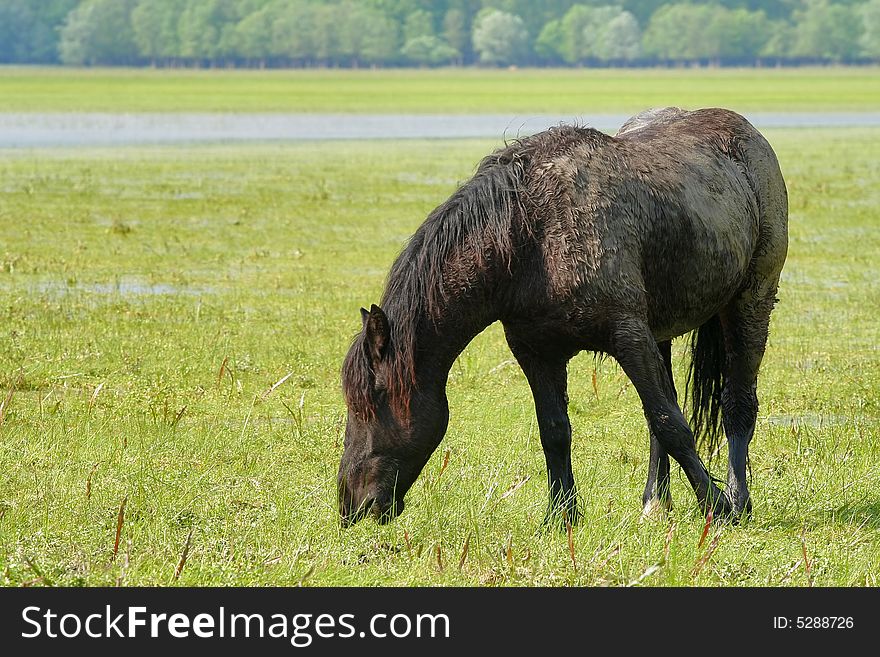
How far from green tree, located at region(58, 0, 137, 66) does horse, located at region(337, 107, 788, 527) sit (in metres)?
163

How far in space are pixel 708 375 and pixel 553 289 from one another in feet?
6.12

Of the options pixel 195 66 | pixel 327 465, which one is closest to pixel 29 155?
pixel 327 465

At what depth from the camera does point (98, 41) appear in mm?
161125

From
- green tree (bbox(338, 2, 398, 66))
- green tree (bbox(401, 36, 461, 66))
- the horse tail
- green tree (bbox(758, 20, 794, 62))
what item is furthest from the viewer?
green tree (bbox(401, 36, 461, 66))

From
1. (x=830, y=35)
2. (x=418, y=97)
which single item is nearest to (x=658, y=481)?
(x=418, y=97)

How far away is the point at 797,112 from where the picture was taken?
6000 cm

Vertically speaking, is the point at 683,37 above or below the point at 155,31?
below

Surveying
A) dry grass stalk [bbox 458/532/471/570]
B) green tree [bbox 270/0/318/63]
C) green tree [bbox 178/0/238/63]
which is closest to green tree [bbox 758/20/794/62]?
green tree [bbox 270/0/318/63]

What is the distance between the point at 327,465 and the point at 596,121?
43.8m

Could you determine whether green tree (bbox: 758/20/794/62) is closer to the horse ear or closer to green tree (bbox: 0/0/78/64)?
green tree (bbox: 0/0/78/64)

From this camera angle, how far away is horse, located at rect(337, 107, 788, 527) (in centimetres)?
586

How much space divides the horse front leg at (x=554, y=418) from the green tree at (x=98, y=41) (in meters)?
163

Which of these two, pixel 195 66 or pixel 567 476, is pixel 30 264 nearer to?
pixel 567 476

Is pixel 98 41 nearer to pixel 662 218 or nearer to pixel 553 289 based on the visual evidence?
pixel 662 218
